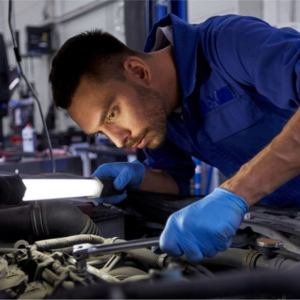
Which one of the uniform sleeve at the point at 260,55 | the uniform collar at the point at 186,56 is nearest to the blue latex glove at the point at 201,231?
the uniform sleeve at the point at 260,55

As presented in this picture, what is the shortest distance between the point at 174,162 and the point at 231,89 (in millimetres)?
499

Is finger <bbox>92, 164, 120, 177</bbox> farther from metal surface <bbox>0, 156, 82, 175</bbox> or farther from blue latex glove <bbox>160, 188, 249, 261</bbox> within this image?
metal surface <bbox>0, 156, 82, 175</bbox>

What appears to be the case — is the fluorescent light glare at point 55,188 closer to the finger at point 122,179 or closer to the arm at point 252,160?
the finger at point 122,179

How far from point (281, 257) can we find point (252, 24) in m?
0.72

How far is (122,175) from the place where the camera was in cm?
145

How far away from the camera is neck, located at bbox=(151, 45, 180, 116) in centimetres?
142

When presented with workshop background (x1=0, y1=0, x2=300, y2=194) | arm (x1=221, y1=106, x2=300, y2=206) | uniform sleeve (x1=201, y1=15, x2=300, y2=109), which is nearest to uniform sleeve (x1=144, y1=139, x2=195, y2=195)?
uniform sleeve (x1=201, y1=15, x2=300, y2=109)

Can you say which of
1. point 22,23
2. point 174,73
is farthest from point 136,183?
point 22,23

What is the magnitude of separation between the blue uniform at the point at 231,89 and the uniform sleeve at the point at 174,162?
14cm

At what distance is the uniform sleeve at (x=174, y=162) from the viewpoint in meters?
1.75

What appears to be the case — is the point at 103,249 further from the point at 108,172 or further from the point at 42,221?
the point at 108,172

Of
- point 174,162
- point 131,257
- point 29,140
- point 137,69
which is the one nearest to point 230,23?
point 137,69

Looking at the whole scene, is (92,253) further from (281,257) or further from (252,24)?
(252,24)

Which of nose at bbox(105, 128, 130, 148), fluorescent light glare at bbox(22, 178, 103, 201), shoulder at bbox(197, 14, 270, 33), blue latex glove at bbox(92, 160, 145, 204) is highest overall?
shoulder at bbox(197, 14, 270, 33)
